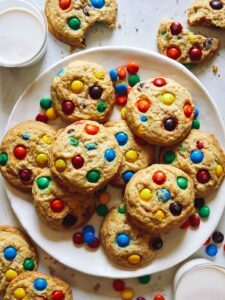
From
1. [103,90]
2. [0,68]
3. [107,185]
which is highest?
[103,90]

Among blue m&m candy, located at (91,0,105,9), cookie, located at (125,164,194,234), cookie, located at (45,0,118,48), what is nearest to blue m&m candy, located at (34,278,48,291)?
cookie, located at (125,164,194,234)

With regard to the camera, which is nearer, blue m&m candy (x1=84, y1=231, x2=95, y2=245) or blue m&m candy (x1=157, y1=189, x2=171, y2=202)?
blue m&m candy (x1=157, y1=189, x2=171, y2=202)

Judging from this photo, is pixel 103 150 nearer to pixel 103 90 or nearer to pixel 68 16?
pixel 103 90

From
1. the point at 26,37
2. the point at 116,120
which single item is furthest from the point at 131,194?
the point at 26,37

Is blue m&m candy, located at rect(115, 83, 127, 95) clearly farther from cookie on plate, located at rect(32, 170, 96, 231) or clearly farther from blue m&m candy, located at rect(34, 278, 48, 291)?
blue m&m candy, located at rect(34, 278, 48, 291)

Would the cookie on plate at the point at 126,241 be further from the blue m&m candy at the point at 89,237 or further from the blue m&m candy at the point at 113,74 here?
the blue m&m candy at the point at 113,74

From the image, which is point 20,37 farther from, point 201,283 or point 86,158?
point 201,283
